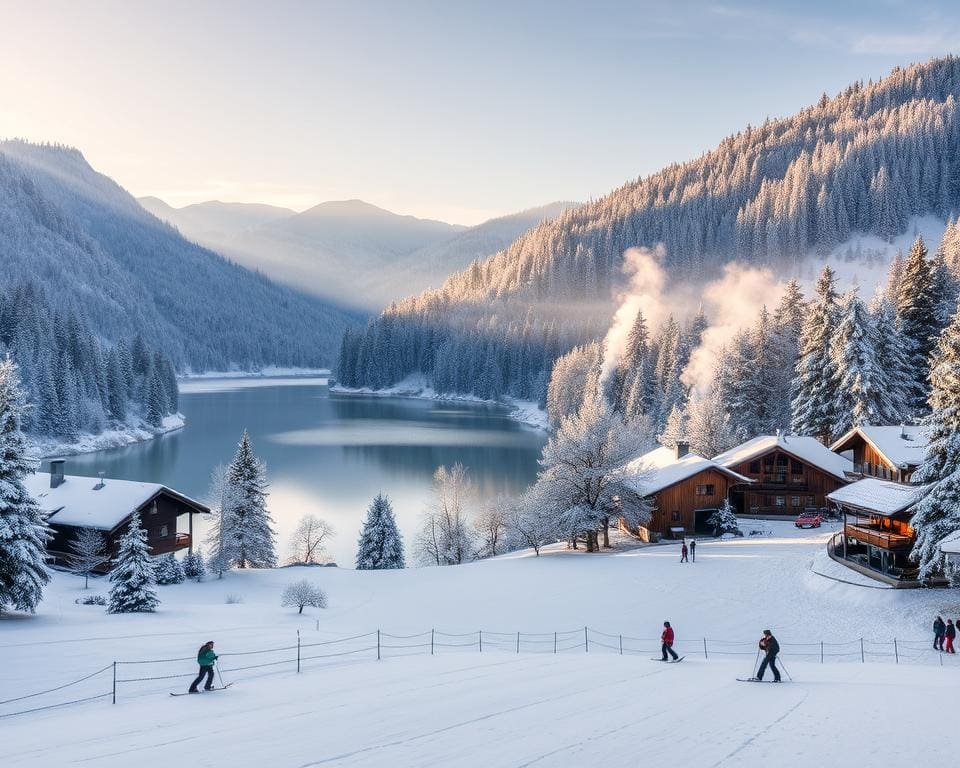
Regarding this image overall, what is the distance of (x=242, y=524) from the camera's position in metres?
44.3

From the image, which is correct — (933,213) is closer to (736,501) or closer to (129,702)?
(736,501)

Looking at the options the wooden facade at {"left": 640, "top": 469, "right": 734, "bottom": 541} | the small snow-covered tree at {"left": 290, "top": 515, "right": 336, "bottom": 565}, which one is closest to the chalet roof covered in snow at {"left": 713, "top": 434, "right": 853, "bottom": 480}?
the wooden facade at {"left": 640, "top": 469, "right": 734, "bottom": 541}

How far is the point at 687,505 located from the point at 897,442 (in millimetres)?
13602

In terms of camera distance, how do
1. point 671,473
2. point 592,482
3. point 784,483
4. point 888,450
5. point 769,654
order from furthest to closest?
point 784,483
point 671,473
point 592,482
point 888,450
point 769,654

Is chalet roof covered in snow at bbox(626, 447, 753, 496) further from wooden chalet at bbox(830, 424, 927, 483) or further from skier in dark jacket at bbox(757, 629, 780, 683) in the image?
skier in dark jacket at bbox(757, 629, 780, 683)

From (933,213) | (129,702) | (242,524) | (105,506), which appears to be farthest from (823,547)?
(933,213)

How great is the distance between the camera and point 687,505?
5041 centimetres

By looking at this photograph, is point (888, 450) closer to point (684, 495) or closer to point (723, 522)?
point (723, 522)

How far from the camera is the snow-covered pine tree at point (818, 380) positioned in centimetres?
5862

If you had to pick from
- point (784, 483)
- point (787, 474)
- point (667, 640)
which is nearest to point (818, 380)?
point (787, 474)

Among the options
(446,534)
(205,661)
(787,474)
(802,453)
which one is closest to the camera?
(205,661)

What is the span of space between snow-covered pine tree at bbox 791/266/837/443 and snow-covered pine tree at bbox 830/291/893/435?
343cm

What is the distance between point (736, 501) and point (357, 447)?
6054 cm

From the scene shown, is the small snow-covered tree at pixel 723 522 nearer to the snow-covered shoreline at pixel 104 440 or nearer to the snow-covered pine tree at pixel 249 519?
the snow-covered pine tree at pixel 249 519
